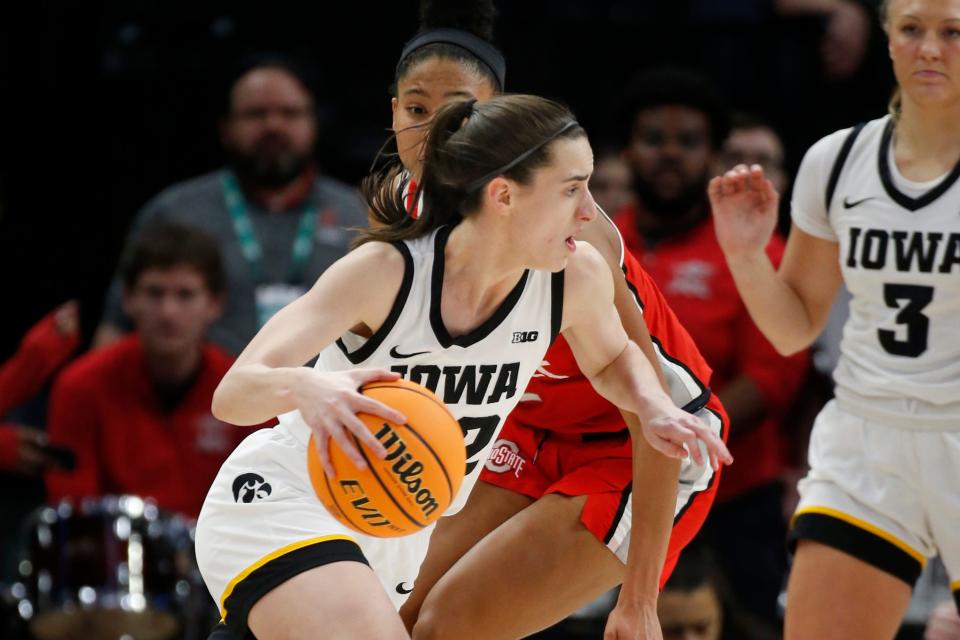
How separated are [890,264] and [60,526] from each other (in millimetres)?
3165

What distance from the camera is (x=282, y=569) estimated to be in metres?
3.59

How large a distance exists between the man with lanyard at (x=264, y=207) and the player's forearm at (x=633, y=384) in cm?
289

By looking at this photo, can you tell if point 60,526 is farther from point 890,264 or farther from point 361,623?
point 890,264

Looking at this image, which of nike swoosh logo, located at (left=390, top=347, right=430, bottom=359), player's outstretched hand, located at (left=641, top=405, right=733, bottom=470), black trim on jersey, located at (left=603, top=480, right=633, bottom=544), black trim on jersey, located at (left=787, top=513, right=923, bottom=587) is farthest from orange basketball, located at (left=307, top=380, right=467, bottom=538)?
black trim on jersey, located at (left=787, top=513, right=923, bottom=587)

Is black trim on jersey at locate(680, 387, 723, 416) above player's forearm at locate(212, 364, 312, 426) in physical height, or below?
below

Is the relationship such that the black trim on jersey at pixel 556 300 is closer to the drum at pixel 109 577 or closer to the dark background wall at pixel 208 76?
the drum at pixel 109 577

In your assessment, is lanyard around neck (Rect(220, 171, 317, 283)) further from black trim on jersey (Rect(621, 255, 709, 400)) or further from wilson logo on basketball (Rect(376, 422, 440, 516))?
wilson logo on basketball (Rect(376, 422, 440, 516))

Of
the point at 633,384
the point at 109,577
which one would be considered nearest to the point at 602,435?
the point at 633,384

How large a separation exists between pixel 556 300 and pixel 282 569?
90 centimetres

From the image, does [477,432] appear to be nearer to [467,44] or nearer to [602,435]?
[602,435]

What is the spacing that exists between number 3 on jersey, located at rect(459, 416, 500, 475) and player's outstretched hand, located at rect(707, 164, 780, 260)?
3.87 feet

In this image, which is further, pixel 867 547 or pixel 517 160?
pixel 867 547

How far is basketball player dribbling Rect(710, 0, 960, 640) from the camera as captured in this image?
170 inches

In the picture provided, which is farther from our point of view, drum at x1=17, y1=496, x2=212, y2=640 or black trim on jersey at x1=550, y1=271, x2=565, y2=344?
drum at x1=17, y1=496, x2=212, y2=640
